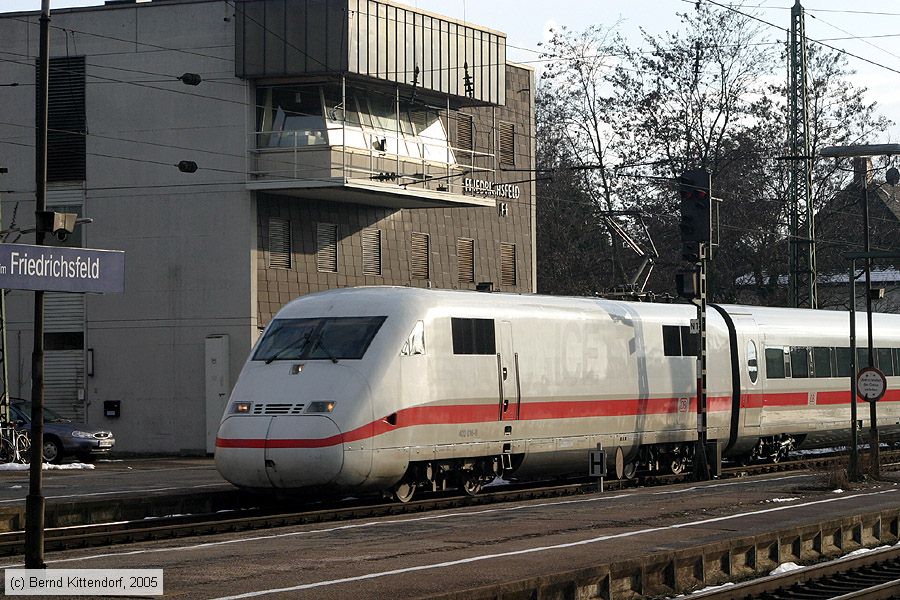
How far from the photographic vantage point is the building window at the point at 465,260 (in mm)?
44156

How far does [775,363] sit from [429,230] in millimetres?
14344

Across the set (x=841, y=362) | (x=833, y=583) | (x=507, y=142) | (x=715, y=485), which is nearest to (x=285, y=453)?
(x=833, y=583)

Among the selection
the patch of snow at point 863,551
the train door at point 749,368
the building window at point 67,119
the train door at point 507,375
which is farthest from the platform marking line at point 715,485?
the building window at point 67,119

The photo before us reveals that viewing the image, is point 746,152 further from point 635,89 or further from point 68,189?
point 68,189

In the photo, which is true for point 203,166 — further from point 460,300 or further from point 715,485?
point 715,485

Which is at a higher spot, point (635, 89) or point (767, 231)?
point (635, 89)

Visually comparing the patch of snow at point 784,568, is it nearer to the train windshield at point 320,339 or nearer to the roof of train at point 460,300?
the train windshield at point 320,339

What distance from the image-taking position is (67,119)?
39094 millimetres

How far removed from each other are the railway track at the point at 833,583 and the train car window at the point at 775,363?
14274mm

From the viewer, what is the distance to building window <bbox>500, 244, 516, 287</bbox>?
151ft

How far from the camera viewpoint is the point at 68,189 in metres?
39.2

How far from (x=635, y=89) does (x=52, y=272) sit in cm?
4646

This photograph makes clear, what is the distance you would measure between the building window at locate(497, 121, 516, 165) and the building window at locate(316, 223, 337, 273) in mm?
7894

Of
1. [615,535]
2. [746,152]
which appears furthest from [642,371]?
[746,152]
